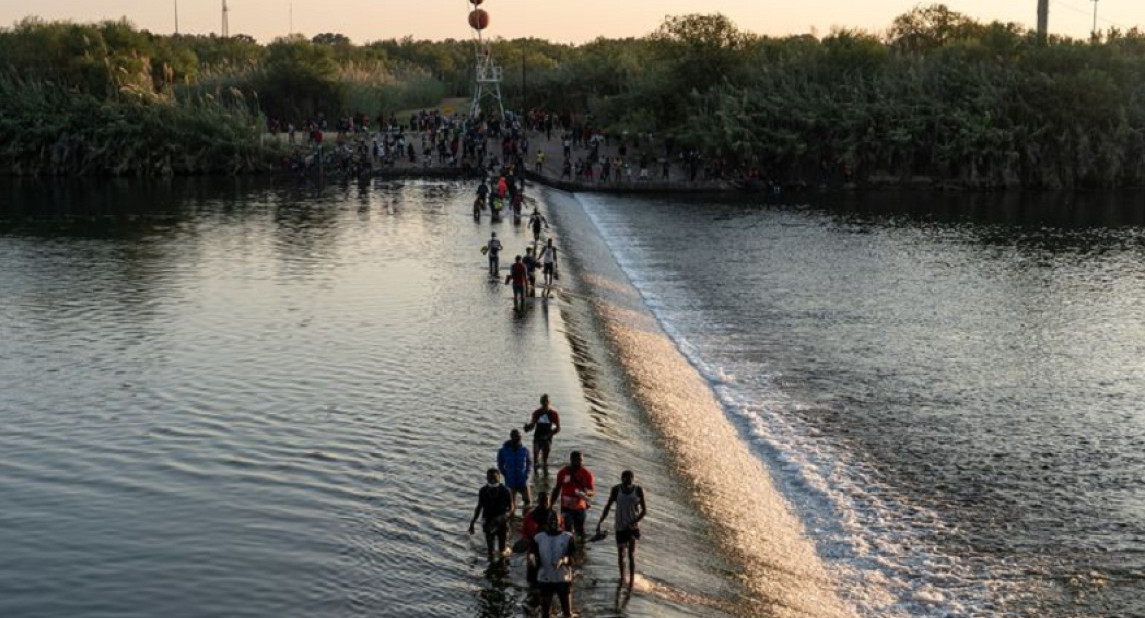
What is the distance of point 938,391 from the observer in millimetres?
34469

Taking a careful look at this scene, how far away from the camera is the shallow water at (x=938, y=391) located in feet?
73.7

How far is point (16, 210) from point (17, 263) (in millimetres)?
25216

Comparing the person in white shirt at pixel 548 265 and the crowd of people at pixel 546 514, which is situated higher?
the person in white shirt at pixel 548 265

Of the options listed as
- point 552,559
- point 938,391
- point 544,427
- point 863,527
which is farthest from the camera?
point 938,391

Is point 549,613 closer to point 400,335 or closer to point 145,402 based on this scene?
point 145,402

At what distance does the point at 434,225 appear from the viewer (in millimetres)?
65188

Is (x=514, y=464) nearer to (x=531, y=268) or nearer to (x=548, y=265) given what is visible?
(x=531, y=268)

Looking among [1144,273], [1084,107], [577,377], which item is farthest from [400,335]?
[1084,107]

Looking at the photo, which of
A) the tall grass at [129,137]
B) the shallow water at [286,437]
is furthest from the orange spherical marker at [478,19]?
the shallow water at [286,437]

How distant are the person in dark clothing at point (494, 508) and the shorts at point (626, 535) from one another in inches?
70.4

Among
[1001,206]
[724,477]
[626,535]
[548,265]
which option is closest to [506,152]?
[1001,206]

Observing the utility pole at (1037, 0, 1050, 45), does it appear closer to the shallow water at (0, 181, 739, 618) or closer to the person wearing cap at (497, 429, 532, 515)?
the shallow water at (0, 181, 739, 618)

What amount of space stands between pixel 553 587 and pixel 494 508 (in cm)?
278

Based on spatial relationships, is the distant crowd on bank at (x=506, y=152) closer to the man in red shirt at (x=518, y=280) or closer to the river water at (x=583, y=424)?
the river water at (x=583, y=424)
